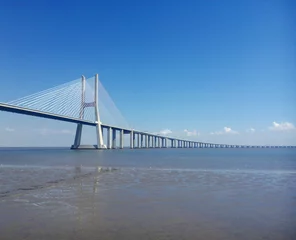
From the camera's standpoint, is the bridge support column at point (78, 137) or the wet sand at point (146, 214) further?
the bridge support column at point (78, 137)

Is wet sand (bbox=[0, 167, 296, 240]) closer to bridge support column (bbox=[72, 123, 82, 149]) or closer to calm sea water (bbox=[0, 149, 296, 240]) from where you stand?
calm sea water (bbox=[0, 149, 296, 240])

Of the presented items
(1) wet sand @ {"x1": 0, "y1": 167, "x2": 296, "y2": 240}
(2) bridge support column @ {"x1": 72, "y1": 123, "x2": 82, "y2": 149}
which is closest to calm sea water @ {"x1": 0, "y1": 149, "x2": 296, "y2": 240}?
(1) wet sand @ {"x1": 0, "y1": 167, "x2": 296, "y2": 240}

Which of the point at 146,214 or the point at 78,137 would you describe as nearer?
the point at 146,214

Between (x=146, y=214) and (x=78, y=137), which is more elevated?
(x=78, y=137)

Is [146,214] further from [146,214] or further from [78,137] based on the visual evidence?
[78,137]

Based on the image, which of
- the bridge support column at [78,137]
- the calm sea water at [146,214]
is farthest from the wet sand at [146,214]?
the bridge support column at [78,137]

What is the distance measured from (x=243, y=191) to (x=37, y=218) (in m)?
10.7

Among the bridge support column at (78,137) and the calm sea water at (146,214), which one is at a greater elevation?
the bridge support column at (78,137)

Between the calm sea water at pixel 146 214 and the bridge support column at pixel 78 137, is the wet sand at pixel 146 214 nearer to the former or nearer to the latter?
the calm sea water at pixel 146 214

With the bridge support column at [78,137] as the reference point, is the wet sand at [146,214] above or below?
below

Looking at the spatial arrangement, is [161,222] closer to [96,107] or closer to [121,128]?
[96,107]

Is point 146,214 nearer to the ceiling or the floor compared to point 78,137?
nearer to the floor

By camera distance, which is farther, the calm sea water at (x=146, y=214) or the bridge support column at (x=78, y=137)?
the bridge support column at (x=78, y=137)

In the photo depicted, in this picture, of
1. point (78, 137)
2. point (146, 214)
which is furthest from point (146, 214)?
point (78, 137)
